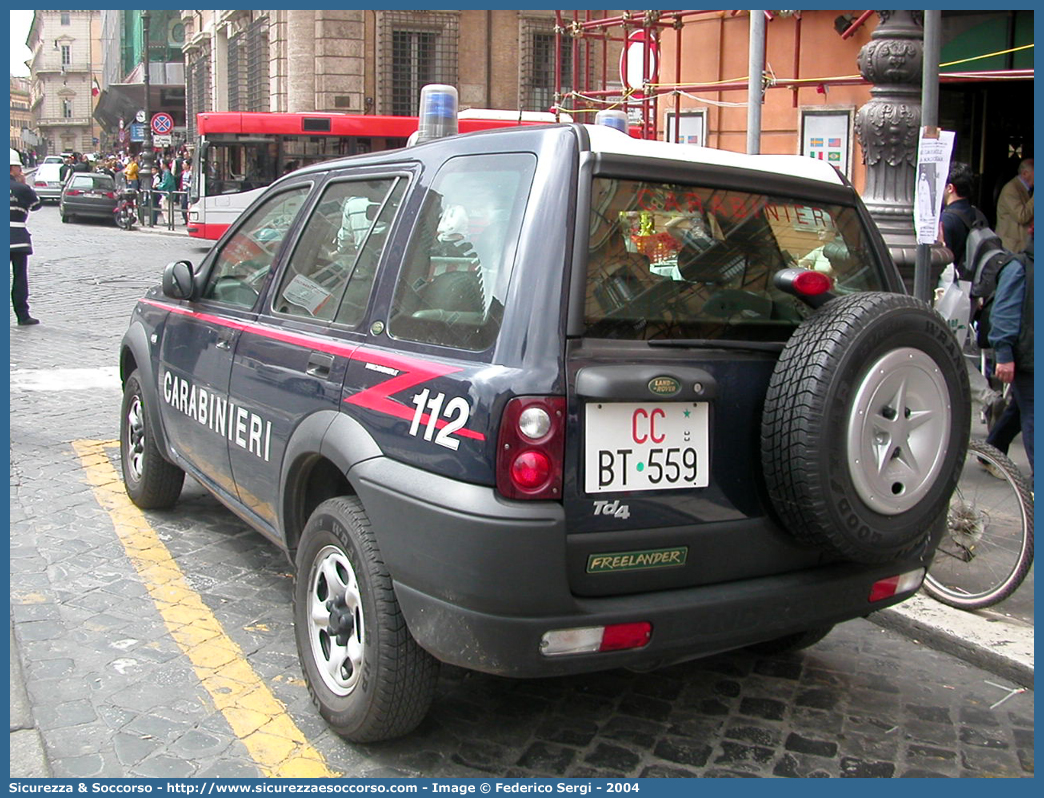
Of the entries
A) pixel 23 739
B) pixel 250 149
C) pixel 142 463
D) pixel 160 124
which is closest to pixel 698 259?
pixel 23 739

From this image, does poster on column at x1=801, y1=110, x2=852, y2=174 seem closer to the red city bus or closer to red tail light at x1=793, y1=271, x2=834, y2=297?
red tail light at x1=793, y1=271, x2=834, y2=297

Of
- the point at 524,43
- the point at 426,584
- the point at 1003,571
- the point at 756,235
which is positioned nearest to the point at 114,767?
the point at 426,584

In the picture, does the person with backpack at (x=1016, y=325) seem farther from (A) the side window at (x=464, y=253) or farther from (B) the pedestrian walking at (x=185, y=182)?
(B) the pedestrian walking at (x=185, y=182)

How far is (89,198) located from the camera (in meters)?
33.1

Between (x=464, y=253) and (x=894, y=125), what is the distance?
4.31 m

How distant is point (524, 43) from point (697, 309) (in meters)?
31.5

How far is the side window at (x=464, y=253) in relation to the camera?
3.20m

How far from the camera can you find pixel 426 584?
10.2 feet

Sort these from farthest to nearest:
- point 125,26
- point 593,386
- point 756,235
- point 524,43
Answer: point 125,26
point 524,43
point 756,235
point 593,386

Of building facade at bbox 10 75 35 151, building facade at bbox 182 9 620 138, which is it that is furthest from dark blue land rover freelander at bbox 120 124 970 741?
building facade at bbox 10 75 35 151

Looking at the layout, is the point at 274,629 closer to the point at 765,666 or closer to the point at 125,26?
the point at 765,666

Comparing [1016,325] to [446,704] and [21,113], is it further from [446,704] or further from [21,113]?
[21,113]

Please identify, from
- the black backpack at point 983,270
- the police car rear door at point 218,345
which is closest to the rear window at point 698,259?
the police car rear door at point 218,345

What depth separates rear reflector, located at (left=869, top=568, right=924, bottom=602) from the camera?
11.8 ft
